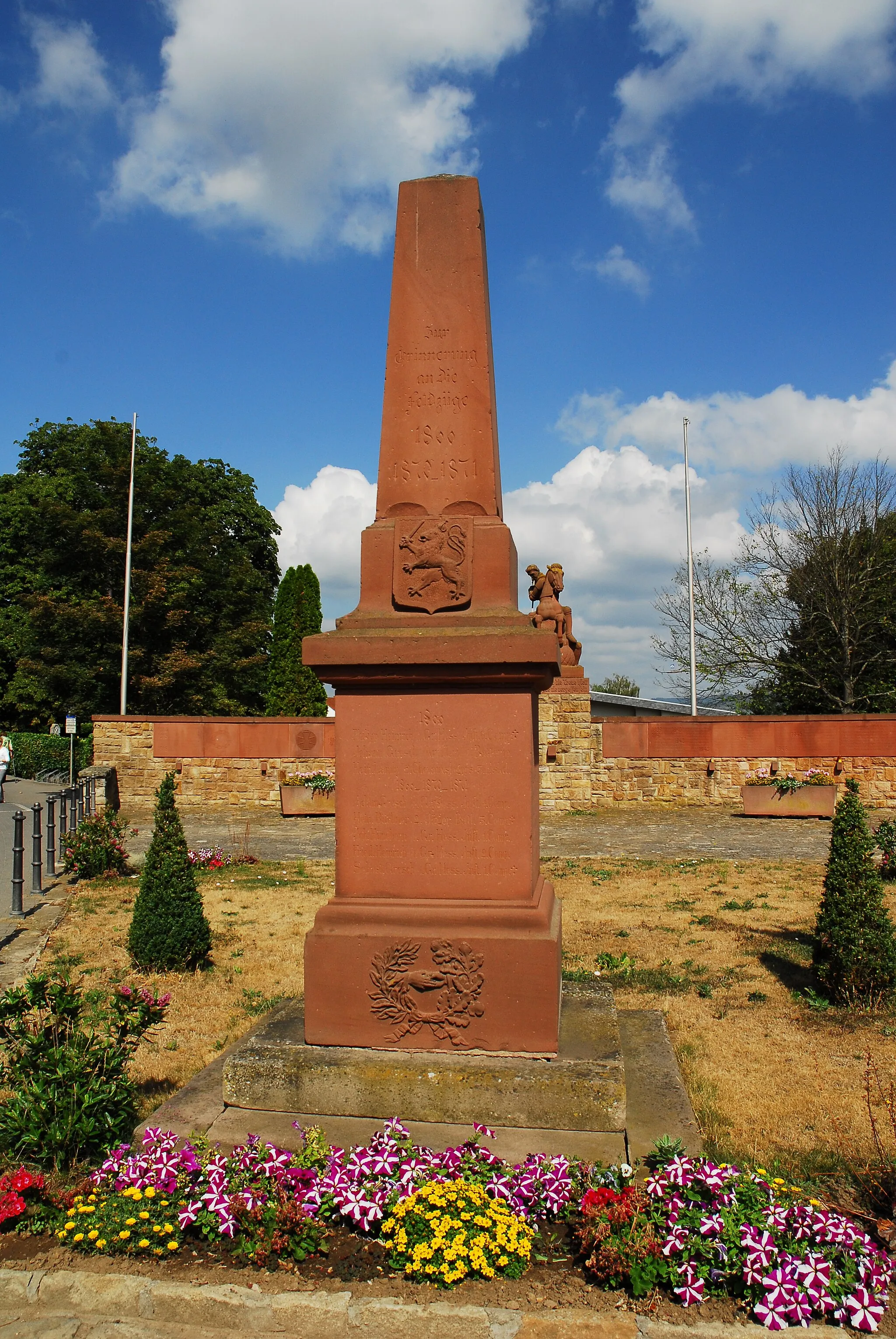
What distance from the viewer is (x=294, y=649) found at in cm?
3275

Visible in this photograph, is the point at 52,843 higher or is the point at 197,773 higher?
the point at 197,773

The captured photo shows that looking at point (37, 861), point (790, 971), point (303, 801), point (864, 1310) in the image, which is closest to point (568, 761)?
point (303, 801)

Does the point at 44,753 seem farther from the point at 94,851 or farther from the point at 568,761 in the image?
the point at 94,851

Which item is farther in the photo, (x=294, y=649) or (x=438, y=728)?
(x=294, y=649)

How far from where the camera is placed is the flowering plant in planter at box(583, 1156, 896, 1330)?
2496 millimetres

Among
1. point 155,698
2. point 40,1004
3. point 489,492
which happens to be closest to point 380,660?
point 489,492

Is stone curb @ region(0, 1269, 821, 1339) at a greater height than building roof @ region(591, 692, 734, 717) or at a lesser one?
lesser

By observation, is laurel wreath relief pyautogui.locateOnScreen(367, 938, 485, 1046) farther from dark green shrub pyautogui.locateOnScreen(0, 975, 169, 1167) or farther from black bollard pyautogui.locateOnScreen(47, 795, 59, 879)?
black bollard pyautogui.locateOnScreen(47, 795, 59, 879)

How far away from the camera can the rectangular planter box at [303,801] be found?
16.2 meters

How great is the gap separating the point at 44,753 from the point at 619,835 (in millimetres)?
18109

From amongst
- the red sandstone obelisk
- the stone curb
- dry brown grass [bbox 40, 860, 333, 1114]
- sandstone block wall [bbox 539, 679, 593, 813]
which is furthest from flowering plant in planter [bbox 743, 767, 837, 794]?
the stone curb

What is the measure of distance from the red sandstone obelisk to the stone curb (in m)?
1.11

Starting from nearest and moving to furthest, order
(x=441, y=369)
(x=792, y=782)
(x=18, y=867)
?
(x=441, y=369), (x=18, y=867), (x=792, y=782)

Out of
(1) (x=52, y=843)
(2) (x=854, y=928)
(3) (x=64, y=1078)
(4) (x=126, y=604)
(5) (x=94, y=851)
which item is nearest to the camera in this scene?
(3) (x=64, y=1078)
